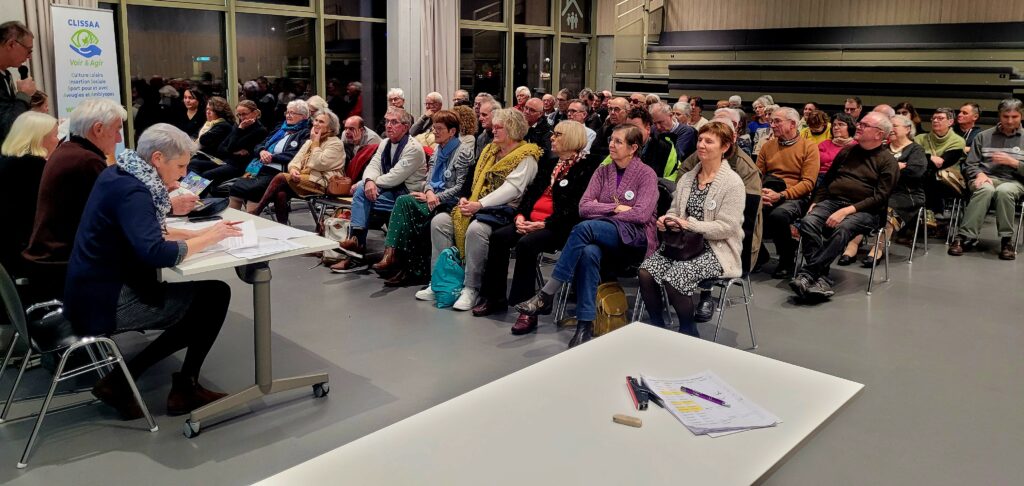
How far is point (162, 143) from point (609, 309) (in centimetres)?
241

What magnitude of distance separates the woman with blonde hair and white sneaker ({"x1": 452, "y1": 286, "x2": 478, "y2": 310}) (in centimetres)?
231

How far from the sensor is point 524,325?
14.6ft

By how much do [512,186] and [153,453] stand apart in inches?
103

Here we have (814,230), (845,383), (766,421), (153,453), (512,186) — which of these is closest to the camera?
(766,421)

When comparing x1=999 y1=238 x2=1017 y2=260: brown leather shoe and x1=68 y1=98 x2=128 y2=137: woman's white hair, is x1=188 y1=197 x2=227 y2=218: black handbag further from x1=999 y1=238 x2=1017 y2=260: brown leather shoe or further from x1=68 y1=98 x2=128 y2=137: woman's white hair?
x1=999 y1=238 x2=1017 y2=260: brown leather shoe

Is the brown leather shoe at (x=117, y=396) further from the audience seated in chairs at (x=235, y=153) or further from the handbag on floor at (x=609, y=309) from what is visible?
the audience seated in chairs at (x=235, y=153)

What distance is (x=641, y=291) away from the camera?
4.17 meters

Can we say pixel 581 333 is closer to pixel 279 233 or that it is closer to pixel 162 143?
pixel 279 233

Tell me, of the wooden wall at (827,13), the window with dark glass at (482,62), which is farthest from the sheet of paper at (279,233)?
the wooden wall at (827,13)

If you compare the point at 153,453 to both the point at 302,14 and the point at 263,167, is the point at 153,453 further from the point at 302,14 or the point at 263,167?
the point at 302,14

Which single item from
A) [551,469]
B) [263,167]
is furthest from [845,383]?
[263,167]

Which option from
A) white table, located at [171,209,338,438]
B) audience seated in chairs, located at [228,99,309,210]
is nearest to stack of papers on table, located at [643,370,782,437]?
white table, located at [171,209,338,438]

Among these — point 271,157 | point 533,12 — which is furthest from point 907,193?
point 533,12

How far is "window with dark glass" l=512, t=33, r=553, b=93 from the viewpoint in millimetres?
12766
